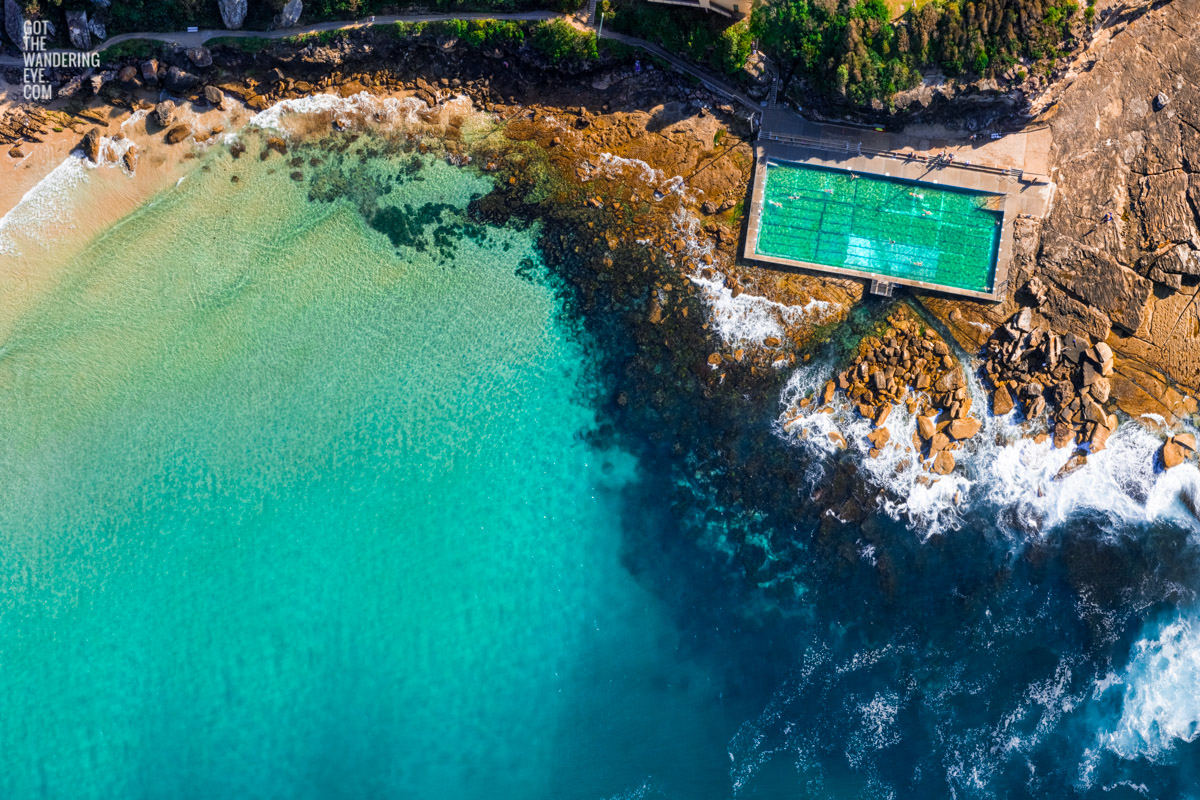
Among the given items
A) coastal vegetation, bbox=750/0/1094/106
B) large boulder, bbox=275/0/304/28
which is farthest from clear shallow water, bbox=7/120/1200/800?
coastal vegetation, bbox=750/0/1094/106

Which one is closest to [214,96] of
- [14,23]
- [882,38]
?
[14,23]

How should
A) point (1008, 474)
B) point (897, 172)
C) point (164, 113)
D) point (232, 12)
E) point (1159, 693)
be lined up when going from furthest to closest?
point (1008, 474) → point (1159, 693) → point (164, 113) → point (897, 172) → point (232, 12)

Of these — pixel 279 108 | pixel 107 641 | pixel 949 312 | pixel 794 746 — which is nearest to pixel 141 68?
pixel 279 108

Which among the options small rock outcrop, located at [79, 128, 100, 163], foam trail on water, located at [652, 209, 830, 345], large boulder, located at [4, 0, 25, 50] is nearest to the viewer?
large boulder, located at [4, 0, 25, 50]

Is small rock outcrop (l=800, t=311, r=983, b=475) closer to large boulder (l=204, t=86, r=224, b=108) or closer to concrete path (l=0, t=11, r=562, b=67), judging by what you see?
concrete path (l=0, t=11, r=562, b=67)

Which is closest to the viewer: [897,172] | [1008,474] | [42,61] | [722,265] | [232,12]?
[232,12]

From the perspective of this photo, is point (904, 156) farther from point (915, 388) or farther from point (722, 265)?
point (915, 388)

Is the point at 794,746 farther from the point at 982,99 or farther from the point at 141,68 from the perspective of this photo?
the point at 141,68

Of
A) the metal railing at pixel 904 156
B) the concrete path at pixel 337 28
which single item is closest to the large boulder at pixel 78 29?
the concrete path at pixel 337 28
